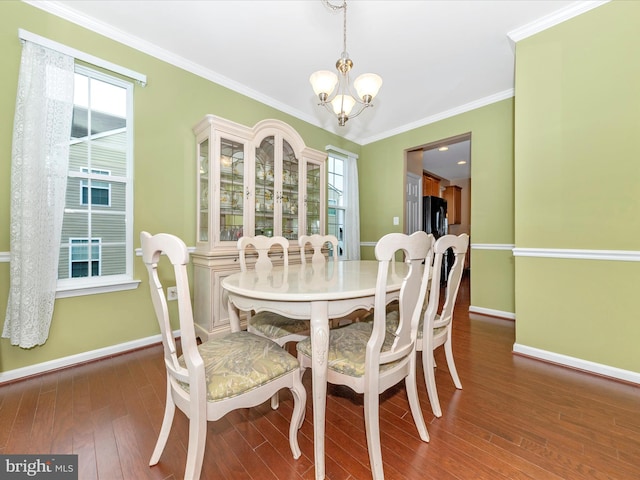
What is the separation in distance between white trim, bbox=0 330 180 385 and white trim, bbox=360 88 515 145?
4157mm

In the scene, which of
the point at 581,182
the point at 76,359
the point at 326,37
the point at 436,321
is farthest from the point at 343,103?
the point at 76,359

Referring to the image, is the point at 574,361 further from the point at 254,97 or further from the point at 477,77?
the point at 254,97

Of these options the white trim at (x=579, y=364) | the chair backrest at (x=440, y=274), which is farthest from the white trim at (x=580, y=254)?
the chair backrest at (x=440, y=274)

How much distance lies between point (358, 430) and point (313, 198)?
260cm

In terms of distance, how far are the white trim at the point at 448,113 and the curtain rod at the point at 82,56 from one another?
3335 mm

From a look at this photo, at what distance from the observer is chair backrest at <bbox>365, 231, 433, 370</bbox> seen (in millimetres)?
1045

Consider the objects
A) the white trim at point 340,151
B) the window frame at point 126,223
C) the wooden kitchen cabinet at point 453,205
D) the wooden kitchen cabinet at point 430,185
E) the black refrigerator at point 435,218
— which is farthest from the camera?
the wooden kitchen cabinet at point 453,205

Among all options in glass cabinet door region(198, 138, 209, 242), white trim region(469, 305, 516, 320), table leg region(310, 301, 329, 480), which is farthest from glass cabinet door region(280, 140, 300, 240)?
white trim region(469, 305, 516, 320)

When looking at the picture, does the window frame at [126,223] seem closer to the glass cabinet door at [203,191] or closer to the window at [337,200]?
the glass cabinet door at [203,191]

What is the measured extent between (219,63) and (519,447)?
12.1ft

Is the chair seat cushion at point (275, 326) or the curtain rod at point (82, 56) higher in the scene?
the curtain rod at point (82, 56)

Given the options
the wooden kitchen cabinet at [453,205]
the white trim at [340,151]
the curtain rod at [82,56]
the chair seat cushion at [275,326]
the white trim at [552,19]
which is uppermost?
the white trim at [552,19]

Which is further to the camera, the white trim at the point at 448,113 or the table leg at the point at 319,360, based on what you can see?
the white trim at the point at 448,113

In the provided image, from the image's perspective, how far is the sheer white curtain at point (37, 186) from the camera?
1742 mm
